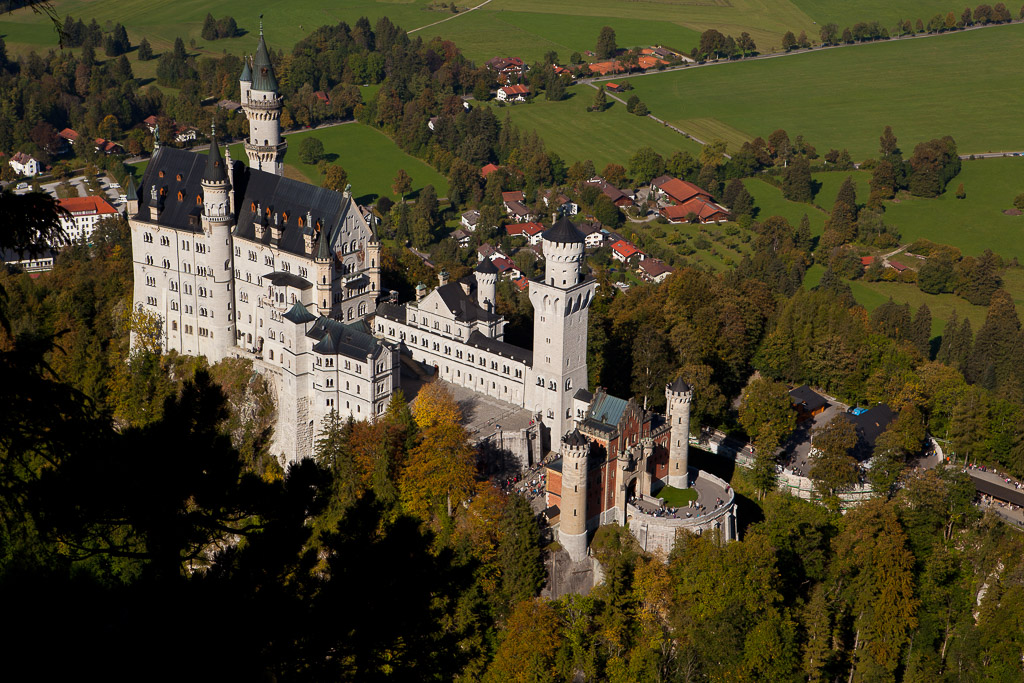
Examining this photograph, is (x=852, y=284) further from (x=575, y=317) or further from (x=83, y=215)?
(x=83, y=215)

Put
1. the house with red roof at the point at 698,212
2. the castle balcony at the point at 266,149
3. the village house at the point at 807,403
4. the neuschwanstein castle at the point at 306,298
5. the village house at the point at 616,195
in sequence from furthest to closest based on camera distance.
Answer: the village house at the point at 616,195 → the house with red roof at the point at 698,212 → the castle balcony at the point at 266,149 → the village house at the point at 807,403 → the neuschwanstein castle at the point at 306,298

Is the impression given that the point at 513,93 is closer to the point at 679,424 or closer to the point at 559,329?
the point at 559,329

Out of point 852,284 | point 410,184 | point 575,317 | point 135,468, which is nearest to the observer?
point 135,468

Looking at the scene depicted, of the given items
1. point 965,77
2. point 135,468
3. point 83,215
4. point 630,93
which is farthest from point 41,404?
point 965,77

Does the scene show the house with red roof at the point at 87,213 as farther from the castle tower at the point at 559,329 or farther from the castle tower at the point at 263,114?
the castle tower at the point at 559,329

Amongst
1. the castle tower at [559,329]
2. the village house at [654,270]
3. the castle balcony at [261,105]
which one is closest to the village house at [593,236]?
the village house at [654,270]

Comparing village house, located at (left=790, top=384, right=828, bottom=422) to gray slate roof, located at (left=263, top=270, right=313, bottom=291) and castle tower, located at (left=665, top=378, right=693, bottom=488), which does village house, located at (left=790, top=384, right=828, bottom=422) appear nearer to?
castle tower, located at (left=665, top=378, right=693, bottom=488)

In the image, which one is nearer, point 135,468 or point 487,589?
point 135,468
